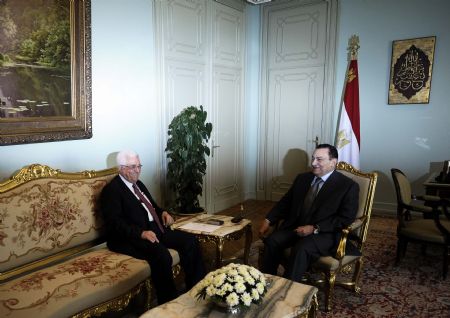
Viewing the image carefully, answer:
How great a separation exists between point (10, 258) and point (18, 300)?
32 cm

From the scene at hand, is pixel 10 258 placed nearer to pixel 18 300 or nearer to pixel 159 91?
pixel 18 300

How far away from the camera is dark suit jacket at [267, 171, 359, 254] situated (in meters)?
2.28

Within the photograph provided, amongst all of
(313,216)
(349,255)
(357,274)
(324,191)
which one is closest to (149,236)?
(313,216)

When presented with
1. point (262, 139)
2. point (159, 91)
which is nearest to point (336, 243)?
point (159, 91)

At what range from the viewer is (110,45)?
2.98m

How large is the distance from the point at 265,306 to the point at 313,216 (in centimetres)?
95

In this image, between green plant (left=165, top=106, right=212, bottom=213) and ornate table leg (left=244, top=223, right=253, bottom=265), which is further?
green plant (left=165, top=106, right=212, bottom=213)

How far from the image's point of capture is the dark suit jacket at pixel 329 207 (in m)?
2.28

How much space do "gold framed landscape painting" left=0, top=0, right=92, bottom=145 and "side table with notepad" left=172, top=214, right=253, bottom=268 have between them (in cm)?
110

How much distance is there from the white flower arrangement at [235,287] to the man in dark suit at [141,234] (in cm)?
64

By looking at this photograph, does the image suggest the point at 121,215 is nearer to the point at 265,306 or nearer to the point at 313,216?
the point at 265,306

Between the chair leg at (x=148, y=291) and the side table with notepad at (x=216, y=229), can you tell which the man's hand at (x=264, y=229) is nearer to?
the side table with notepad at (x=216, y=229)

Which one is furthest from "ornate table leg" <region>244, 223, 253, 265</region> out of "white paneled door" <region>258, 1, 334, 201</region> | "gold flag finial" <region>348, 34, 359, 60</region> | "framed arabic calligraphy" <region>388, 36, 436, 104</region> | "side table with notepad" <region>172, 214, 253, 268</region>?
"gold flag finial" <region>348, 34, 359, 60</region>

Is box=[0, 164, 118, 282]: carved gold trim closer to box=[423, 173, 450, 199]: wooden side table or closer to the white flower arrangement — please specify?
the white flower arrangement
